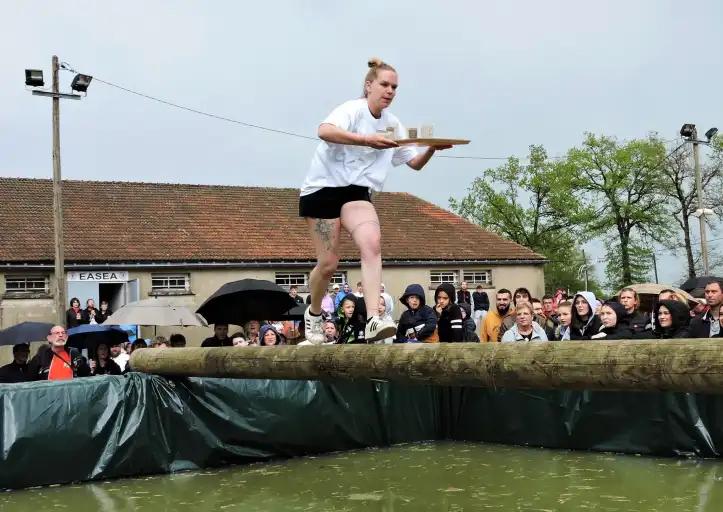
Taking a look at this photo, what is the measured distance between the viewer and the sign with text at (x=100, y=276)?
2655cm

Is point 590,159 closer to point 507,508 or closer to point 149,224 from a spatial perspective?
point 149,224

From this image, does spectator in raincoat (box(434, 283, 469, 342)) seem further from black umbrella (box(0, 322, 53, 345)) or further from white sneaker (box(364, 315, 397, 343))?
black umbrella (box(0, 322, 53, 345))

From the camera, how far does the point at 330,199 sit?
6086 millimetres

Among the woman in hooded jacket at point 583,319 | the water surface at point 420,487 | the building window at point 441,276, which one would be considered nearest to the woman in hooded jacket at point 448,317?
the woman in hooded jacket at point 583,319

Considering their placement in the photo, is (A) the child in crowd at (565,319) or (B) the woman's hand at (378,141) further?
(A) the child in crowd at (565,319)

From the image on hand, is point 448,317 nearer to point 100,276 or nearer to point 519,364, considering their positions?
point 519,364

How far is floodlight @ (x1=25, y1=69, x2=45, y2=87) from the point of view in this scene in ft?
71.2

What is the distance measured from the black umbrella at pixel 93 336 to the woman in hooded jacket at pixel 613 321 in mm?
7182

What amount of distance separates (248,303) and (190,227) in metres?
15.8

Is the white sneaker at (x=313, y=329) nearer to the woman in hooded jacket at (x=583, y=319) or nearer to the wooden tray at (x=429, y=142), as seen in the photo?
the wooden tray at (x=429, y=142)

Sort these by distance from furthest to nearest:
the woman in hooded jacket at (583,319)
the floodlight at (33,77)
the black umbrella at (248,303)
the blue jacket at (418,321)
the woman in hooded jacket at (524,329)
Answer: the floodlight at (33,77) → the black umbrella at (248,303) → the woman in hooded jacket at (524,329) → the woman in hooded jacket at (583,319) → the blue jacket at (418,321)

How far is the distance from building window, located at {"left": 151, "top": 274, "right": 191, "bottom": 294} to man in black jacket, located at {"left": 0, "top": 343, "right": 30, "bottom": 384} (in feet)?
54.3

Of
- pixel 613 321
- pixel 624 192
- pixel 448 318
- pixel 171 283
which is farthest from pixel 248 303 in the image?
pixel 624 192

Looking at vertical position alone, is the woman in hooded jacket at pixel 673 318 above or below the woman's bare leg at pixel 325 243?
A: below
